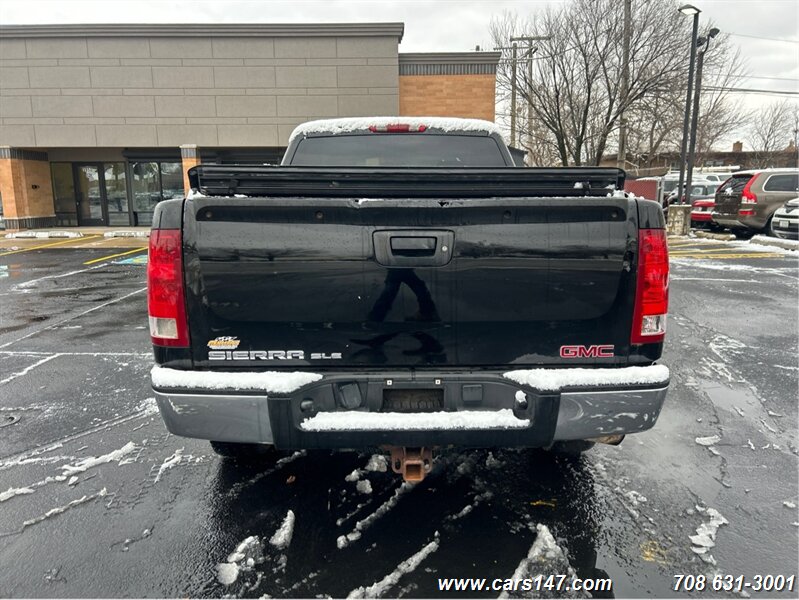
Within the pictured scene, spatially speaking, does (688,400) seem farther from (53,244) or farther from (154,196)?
(154,196)

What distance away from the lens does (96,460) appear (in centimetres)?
345

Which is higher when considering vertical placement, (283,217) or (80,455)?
(283,217)

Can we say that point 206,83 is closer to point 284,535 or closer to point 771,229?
point 771,229

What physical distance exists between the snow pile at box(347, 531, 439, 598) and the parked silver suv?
624 inches

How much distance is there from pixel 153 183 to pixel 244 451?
72.3 feet

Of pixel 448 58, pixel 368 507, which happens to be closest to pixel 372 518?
pixel 368 507

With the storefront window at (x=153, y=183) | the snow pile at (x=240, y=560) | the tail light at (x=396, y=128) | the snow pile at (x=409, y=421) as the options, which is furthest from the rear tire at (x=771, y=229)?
the storefront window at (x=153, y=183)

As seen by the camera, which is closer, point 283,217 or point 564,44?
point 283,217

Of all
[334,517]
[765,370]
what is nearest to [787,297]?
[765,370]

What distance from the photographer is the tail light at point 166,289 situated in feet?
7.59

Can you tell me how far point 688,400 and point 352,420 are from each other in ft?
10.9

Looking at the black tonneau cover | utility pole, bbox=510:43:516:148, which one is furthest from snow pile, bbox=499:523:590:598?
utility pole, bbox=510:43:516:148

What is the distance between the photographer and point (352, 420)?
233cm

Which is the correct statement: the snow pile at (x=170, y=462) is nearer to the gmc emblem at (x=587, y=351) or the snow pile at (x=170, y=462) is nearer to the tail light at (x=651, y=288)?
the gmc emblem at (x=587, y=351)
